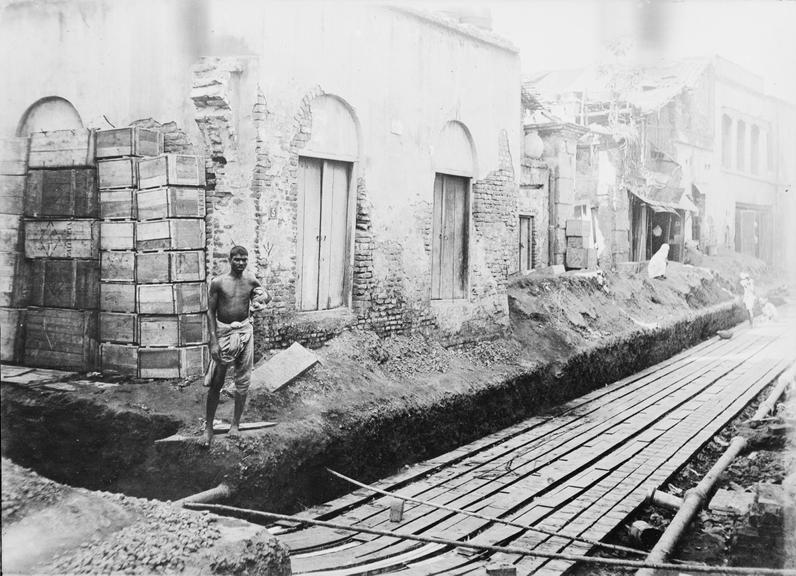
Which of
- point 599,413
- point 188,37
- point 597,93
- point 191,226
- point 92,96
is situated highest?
point 597,93

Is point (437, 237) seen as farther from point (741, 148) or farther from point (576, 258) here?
point (741, 148)

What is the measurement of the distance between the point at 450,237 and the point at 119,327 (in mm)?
4679

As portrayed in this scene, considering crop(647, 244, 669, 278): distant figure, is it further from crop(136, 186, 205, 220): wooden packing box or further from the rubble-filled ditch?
crop(136, 186, 205, 220): wooden packing box

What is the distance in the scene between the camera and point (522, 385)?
30.9ft

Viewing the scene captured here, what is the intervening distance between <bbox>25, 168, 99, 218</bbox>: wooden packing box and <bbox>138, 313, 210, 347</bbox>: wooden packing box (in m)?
1.17

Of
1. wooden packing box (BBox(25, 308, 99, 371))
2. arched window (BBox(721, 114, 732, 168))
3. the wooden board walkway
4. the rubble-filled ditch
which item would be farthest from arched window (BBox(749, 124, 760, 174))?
wooden packing box (BBox(25, 308, 99, 371))

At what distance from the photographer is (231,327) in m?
5.62

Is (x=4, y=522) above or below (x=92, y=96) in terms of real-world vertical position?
below

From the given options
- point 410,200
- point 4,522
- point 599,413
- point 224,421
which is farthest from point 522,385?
point 4,522

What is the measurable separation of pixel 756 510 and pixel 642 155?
53.2 feet

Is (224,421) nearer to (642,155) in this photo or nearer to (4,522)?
(4,522)

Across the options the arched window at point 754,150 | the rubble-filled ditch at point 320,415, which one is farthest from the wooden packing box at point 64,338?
the arched window at point 754,150

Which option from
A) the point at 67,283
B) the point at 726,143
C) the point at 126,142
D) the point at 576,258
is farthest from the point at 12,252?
the point at 726,143

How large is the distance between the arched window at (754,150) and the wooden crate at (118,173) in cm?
2370
